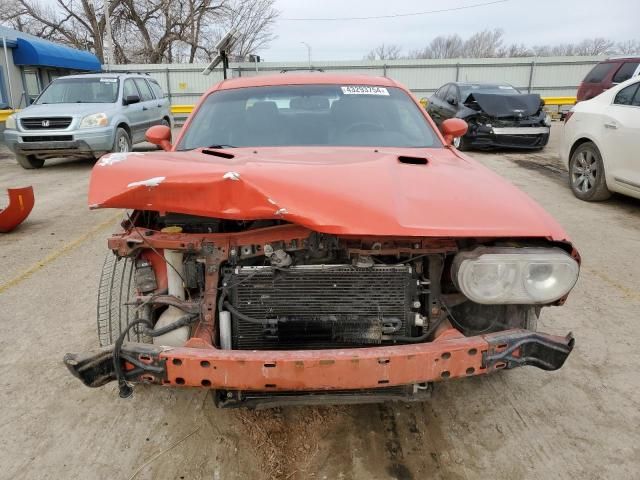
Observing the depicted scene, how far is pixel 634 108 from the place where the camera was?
6004mm

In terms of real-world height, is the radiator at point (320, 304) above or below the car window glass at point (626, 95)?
below

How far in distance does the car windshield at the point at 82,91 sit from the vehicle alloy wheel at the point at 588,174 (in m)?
8.68

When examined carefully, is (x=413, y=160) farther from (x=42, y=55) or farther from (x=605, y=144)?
(x=42, y=55)

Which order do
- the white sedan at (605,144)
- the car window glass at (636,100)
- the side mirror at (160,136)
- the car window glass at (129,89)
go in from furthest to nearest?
the car window glass at (129,89), the car window glass at (636,100), the white sedan at (605,144), the side mirror at (160,136)

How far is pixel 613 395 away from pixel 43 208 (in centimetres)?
704

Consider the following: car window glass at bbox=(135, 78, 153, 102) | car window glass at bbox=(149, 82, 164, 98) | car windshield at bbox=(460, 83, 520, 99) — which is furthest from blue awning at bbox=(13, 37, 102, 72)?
car windshield at bbox=(460, 83, 520, 99)

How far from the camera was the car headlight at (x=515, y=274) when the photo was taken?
197 cm

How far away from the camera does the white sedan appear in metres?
5.92

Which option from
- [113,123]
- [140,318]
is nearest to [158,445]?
[140,318]

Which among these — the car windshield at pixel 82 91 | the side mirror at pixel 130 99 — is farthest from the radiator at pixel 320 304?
the car windshield at pixel 82 91

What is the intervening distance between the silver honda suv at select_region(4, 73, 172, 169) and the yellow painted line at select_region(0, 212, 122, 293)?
381cm

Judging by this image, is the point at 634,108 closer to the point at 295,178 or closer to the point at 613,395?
the point at 613,395

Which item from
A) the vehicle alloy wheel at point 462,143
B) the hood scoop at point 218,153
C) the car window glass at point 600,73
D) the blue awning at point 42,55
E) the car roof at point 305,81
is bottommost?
the vehicle alloy wheel at point 462,143

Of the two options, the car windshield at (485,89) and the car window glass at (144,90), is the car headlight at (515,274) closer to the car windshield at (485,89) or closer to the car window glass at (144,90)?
the car windshield at (485,89)
